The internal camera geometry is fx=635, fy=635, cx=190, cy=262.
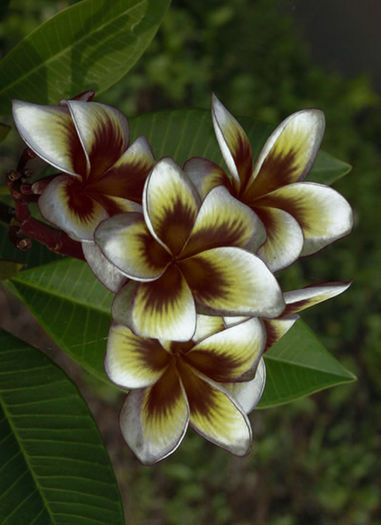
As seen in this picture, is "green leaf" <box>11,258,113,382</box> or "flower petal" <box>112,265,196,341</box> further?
"green leaf" <box>11,258,113,382</box>

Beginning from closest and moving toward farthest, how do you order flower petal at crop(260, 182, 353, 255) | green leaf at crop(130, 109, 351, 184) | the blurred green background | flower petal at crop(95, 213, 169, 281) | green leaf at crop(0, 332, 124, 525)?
flower petal at crop(95, 213, 169, 281), flower petal at crop(260, 182, 353, 255), green leaf at crop(0, 332, 124, 525), green leaf at crop(130, 109, 351, 184), the blurred green background

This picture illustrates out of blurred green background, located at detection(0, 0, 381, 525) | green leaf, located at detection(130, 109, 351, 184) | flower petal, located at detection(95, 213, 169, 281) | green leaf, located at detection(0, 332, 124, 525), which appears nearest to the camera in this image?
flower petal, located at detection(95, 213, 169, 281)

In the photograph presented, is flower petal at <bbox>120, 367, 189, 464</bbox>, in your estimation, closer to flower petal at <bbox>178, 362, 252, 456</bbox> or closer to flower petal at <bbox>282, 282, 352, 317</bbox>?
flower petal at <bbox>178, 362, 252, 456</bbox>

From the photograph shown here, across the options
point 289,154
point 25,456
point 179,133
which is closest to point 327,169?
point 179,133

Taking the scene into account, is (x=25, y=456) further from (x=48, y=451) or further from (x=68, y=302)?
(x=68, y=302)

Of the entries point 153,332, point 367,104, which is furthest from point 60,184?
point 367,104

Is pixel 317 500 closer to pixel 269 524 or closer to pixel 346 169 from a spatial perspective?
pixel 269 524

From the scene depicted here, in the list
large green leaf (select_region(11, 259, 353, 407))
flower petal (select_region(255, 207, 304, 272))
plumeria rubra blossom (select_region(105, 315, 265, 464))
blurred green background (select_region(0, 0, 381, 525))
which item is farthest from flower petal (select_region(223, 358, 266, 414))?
blurred green background (select_region(0, 0, 381, 525))

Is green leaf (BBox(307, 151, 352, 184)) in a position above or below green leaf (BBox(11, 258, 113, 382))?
below

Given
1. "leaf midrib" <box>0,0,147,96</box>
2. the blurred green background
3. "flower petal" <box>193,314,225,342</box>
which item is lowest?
the blurred green background
